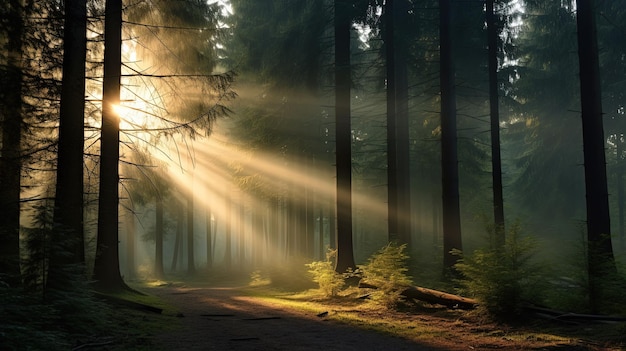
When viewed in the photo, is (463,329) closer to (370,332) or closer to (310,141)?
(370,332)

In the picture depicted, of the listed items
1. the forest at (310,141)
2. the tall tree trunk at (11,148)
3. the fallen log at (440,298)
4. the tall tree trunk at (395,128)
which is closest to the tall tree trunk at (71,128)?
the forest at (310,141)

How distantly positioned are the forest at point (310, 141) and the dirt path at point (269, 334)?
5.51 ft

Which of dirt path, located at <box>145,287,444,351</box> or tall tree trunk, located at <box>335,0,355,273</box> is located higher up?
tall tree trunk, located at <box>335,0,355,273</box>

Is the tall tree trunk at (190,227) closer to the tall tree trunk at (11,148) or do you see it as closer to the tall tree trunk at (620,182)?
the tall tree trunk at (11,148)

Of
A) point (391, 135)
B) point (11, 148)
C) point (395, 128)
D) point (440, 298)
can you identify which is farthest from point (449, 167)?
point (11, 148)

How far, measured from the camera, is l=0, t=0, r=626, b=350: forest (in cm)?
902

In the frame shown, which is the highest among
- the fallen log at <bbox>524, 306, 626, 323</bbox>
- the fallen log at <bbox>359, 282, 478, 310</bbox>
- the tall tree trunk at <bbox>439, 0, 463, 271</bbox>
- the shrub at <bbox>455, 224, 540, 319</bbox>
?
the tall tree trunk at <bbox>439, 0, 463, 271</bbox>

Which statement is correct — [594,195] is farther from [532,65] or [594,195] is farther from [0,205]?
[532,65]

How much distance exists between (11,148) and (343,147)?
10232mm

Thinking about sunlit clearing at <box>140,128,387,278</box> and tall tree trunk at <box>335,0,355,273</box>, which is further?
sunlit clearing at <box>140,128,387,278</box>

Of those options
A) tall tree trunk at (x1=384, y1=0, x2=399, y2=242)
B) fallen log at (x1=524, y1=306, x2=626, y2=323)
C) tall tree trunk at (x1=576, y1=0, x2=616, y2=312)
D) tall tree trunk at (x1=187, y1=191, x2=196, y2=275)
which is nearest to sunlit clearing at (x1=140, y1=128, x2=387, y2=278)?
tall tree trunk at (x1=187, y1=191, x2=196, y2=275)

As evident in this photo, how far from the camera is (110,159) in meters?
12.2

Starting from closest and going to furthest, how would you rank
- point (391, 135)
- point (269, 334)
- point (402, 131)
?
1. point (269, 334)
2. point (391, 135)
3. point (402, 131)

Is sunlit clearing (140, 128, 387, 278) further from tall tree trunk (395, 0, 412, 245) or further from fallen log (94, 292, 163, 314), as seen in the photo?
fallen log (94, 292, 163, 314)
